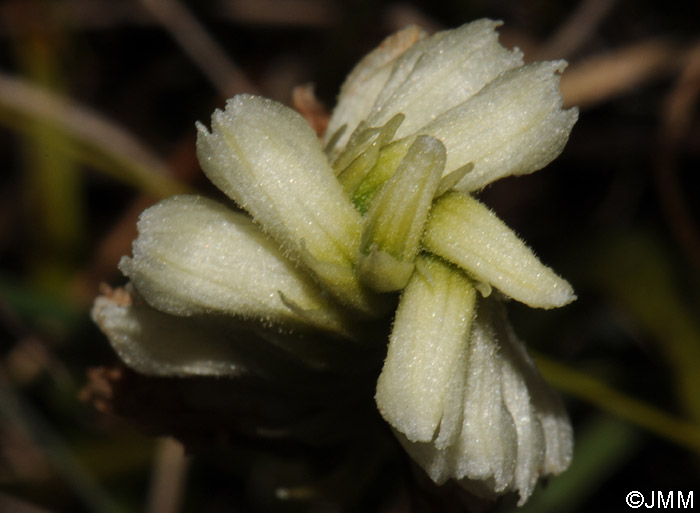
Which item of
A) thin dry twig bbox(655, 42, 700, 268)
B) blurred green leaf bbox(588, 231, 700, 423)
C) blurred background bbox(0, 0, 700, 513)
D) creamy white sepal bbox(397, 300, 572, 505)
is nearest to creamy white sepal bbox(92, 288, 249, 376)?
creamy white sepal bbox(397, 300, 572, 505)

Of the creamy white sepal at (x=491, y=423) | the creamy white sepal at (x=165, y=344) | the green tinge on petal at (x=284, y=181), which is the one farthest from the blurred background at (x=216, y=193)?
the green tinge on petal at (x=284, y=181)

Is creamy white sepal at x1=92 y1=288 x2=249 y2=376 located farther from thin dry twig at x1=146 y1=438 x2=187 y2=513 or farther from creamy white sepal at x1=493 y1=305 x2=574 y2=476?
thin dry twig at x1=146 y1=438 x2=187 y2=513

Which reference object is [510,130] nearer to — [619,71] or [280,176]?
[280,176]

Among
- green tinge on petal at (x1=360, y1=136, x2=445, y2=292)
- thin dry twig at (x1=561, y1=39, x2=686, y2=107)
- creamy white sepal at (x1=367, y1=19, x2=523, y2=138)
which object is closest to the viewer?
green tinge on petal at (x1=360, y1=136, x2=445, y2=292)

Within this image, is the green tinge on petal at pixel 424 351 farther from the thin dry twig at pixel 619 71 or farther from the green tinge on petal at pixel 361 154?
the thin dry twig at pixel 619 71

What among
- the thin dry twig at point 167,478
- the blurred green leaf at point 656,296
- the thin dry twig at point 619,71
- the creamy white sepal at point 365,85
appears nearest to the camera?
the creamy white sepal at point 365,85

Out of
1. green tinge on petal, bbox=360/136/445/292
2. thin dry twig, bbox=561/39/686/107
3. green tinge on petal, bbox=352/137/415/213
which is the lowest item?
green tinge on petal, bbox=360/136/445/292

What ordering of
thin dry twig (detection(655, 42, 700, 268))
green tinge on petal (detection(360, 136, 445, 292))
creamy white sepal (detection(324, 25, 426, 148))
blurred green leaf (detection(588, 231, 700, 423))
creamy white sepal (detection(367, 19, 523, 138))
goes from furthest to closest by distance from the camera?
1. thin dry twig (detection(655, 42, 700, 268))
2. blurred green leaf (detection(588, 231, 700, 423))
3. creamy white sepal (detection(324, 25, 426, 148))
4. creamy white sepal (detection(367, 19, 523, 138))
5. green tinge on petal (detection(360, 136, 445, 292))
